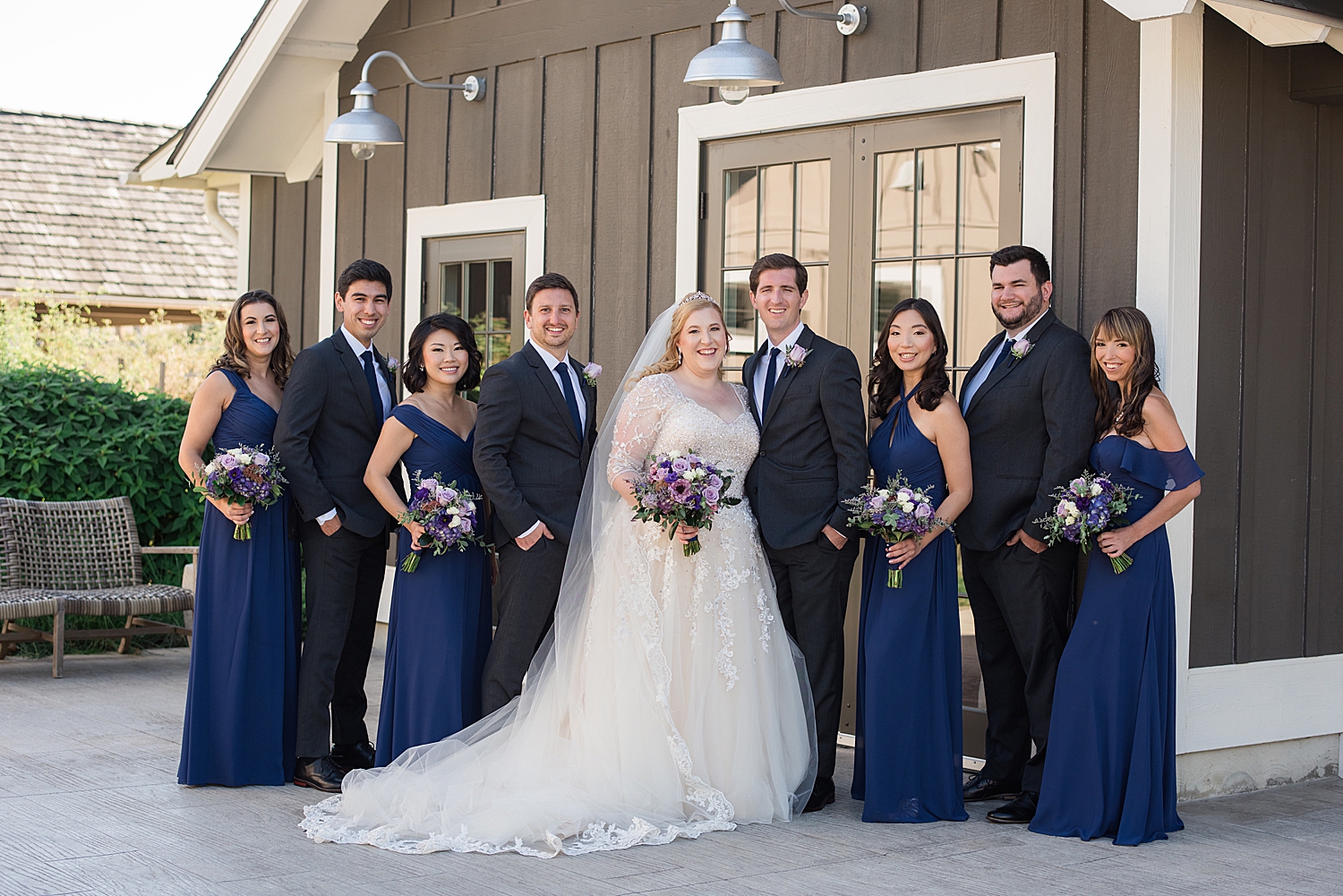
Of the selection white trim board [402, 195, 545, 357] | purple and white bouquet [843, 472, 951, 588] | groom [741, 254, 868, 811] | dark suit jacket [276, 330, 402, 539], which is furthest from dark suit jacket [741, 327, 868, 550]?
white trim board [402, 195, 545, 357]

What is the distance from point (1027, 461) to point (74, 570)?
589 cm

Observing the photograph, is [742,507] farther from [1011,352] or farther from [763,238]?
[763,238]

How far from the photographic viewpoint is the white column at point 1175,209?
218 inches

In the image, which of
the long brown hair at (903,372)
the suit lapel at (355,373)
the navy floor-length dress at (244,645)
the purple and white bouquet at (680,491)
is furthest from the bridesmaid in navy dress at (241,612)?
the long brown hair at (903,372)

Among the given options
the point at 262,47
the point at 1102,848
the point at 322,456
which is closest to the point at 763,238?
the point at 322,456

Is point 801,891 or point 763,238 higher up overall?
point 763,238

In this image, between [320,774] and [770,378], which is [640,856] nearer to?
[320,774]

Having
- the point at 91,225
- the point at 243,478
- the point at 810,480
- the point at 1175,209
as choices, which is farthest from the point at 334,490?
the point at 91,225

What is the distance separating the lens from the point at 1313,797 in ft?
19.4

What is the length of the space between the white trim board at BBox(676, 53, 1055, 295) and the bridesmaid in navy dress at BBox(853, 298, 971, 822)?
855 mm

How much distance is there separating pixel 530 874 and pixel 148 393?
649cm

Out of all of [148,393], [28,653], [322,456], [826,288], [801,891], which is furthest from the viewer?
[148,393]

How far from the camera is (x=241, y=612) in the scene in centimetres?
578

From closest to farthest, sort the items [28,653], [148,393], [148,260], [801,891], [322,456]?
[801,891] → [322,456] → [28,653] → [148,393] → [148,260]
